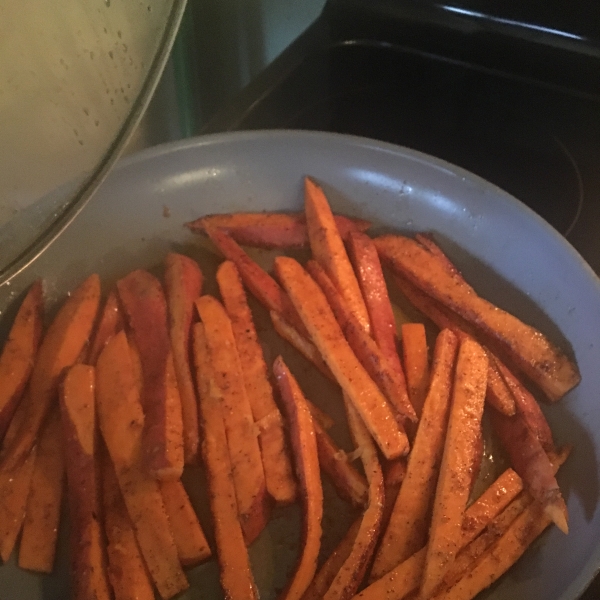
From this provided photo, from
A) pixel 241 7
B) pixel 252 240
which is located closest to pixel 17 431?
pixel 252 240

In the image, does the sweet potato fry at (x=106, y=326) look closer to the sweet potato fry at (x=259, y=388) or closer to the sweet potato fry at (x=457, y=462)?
the sweet potato fry at (x=259, y=388)

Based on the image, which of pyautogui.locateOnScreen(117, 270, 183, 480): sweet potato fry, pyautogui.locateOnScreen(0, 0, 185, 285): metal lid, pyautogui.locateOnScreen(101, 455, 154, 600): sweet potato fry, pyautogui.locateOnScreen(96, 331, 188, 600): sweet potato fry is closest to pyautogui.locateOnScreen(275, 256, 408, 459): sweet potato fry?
pyautogui.locateOnScreen(117, 270, 183, 480): sweet potato fry

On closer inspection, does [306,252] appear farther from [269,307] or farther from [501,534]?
[501,534]

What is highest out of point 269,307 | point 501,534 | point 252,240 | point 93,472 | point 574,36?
point 574,36

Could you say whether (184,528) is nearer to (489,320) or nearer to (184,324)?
(184,324)

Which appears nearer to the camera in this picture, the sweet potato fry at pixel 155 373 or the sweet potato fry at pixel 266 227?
the sweet potato fry at pixel 155 373

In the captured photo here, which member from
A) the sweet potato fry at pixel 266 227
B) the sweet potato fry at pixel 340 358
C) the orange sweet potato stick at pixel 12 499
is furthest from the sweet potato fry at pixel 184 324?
the orange sweet potato stick at pixel 12 499
